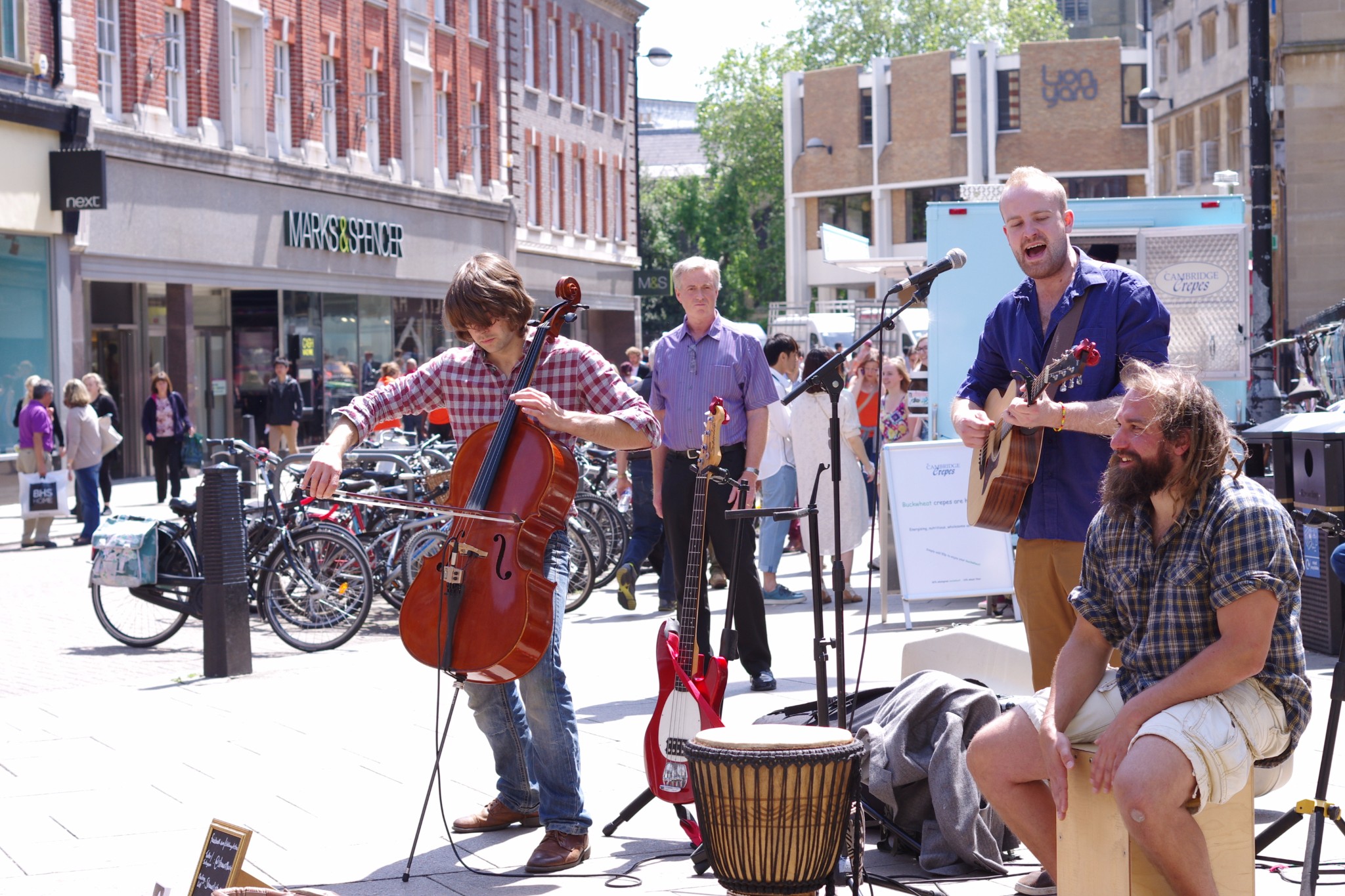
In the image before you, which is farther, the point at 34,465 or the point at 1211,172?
the point at 1211,172

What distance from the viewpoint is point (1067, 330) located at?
479 cm

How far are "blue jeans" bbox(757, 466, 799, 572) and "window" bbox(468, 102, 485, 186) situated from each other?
1018 inches

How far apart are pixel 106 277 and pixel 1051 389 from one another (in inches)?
866

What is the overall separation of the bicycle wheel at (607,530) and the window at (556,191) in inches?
1189

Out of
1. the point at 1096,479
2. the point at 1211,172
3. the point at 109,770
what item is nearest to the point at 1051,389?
the point at 1096,479

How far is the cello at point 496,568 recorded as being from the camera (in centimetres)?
466

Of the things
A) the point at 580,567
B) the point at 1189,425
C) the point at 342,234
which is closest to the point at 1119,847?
the point at 1189,425

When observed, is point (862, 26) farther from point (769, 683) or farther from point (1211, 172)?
point (769, 683)

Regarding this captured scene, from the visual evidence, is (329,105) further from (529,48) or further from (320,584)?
(320,584)

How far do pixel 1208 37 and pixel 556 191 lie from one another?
22247 mm

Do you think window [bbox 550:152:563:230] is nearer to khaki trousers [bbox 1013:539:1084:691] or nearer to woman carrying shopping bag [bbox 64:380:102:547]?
woman carrying shopping bag [bbox 64:380:102:547]

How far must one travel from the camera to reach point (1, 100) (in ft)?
70.3

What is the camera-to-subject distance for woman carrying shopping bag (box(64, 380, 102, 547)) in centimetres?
1708

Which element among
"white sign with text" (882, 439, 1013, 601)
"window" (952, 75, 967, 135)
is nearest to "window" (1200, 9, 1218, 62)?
"window" (952, 75, 967, 135)
